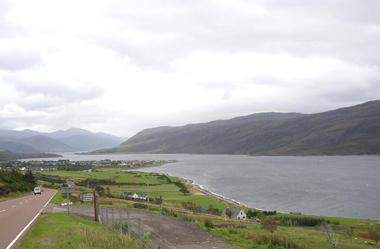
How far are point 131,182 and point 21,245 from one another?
2995 inches

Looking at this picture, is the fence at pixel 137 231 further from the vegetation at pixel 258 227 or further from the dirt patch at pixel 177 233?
the vegetation at pixel 258 227

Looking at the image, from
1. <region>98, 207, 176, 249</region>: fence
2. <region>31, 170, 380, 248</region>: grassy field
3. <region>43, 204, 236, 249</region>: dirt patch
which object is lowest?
<region>31, 170, 380, 248</region>: grassy field

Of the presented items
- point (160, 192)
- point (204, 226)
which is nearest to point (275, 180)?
point (160, 192)

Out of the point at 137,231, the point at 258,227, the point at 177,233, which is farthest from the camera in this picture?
the point at 258,227

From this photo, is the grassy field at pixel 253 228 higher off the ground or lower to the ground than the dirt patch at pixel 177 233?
lower

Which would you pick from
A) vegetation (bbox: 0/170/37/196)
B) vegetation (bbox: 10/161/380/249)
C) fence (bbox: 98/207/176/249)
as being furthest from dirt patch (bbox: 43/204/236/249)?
vegetation (bbox: 0/170/37/196)

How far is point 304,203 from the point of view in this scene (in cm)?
5581

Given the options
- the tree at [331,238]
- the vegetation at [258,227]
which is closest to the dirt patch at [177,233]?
the vegetation at [258,227]

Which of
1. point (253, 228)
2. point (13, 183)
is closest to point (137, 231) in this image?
point (253, 228)

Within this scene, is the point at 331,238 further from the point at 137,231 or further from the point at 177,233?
the point at 137,231

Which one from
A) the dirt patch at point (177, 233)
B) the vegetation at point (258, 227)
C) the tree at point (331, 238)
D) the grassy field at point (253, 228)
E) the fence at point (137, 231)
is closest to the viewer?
the fence at point (137, 231)

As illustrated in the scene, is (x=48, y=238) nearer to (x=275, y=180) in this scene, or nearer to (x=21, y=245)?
(x=21, y=245)

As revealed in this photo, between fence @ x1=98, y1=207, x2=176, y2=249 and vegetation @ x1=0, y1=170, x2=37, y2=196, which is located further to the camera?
vegetation @ x1=0, y1=170, x2=37, y2=196

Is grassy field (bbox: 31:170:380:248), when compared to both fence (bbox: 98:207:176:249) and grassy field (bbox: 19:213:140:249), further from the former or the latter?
grassy field (bbox: 19:213:140:249)
